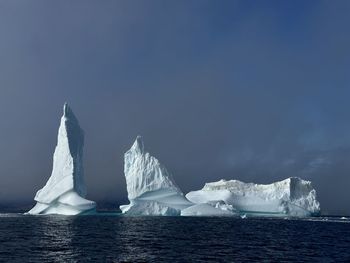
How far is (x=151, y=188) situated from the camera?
65375mm

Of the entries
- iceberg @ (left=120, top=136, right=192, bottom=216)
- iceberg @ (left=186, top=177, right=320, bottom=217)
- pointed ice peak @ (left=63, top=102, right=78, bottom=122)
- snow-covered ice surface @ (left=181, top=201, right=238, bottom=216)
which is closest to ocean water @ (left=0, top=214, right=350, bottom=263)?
iceberg @ (left=120, top=136, right=192, bottom=216)

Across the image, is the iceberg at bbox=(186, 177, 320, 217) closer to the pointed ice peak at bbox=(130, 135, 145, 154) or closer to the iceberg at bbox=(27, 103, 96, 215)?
the pointed ice peak at bbox=(130, 135, 145, 154)

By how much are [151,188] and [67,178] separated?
11475 millimetres

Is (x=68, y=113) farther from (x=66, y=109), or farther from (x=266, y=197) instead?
(x=266, y=197)

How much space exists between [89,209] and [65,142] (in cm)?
1083

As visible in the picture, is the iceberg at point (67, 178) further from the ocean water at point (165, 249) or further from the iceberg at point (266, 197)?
the ocean water at point (165, 249)

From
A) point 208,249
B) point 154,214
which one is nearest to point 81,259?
point 208,249

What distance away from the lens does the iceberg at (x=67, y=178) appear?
63469 millimetres

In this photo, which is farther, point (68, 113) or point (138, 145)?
point (138, 145)

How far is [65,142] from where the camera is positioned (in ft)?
222

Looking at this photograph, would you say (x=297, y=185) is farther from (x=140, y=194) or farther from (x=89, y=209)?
(x=89, y=209)

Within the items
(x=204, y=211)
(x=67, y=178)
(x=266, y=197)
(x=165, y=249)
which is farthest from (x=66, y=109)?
(x=165, y=249)

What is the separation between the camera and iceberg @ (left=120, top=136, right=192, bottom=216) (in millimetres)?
65750

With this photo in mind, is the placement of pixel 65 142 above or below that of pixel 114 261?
above
